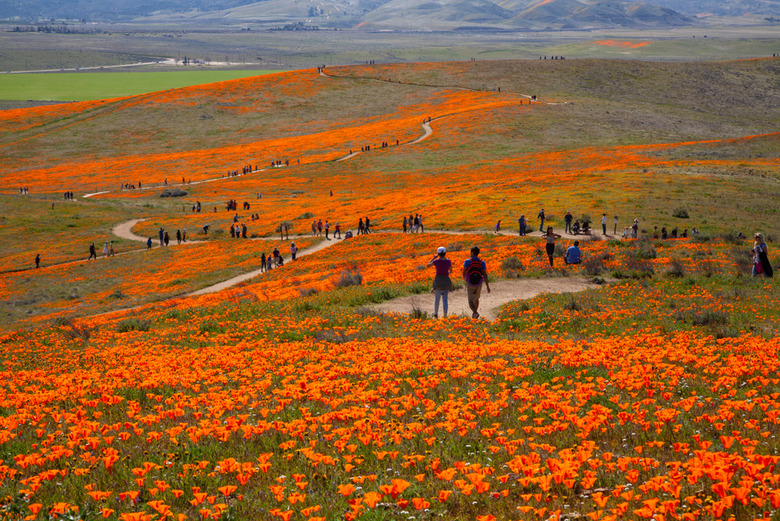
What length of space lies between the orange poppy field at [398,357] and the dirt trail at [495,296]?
1.49 feet

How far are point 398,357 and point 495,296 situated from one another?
11.9m

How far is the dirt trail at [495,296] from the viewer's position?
2056 centimetres

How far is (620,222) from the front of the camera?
41625mm

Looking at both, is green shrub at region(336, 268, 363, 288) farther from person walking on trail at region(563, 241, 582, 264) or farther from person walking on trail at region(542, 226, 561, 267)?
person walking on trail at region(563, 241, 582, 264)

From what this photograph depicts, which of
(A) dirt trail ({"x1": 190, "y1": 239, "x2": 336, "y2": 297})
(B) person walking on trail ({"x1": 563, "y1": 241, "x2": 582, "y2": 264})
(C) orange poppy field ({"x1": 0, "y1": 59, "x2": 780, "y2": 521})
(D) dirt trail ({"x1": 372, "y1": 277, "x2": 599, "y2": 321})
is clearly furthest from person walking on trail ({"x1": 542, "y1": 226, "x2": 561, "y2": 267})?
(A) dirt trail ({"x1": 190, "y1": 239, "x2": 336, "y2": 297})

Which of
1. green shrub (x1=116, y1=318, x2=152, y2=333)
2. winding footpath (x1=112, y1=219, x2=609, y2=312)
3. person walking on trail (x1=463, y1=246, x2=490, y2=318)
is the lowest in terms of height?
green shrub (x1=116, y1=318, x2=152, y2=333)

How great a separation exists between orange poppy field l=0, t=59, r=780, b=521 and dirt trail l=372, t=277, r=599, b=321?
455 millimetres

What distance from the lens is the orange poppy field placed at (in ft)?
17.9

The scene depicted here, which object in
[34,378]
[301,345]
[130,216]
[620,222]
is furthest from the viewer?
[130,216]

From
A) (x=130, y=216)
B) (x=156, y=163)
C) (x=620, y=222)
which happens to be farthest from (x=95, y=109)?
(x=620, y=222)

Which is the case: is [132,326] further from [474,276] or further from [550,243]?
[550,243]

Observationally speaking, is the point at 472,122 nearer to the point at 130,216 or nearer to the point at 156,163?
the point at 156,163

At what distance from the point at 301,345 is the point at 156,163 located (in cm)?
10335

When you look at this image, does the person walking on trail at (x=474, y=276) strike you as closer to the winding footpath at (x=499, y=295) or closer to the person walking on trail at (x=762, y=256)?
the winding footpath at (x=499, y=295)
